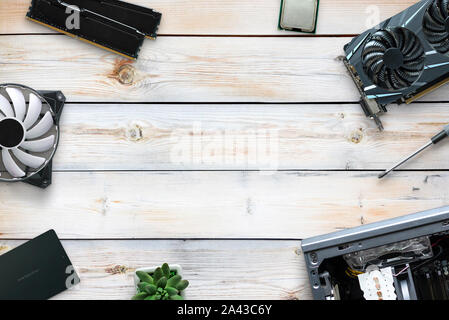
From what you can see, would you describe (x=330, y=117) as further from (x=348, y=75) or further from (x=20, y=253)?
(x=20, y=253)

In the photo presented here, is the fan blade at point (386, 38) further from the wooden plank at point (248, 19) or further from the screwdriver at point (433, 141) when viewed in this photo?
the screwdriver at point (433, 141)

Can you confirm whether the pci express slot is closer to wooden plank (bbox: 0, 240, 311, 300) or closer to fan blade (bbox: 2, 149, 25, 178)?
fan blade (bbox: 2, 149, 25, 178)

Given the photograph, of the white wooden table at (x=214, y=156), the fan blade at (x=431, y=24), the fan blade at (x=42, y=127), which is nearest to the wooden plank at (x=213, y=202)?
the white wooden table at (x=214, y=156)

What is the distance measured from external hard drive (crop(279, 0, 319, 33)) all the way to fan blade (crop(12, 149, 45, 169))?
659mm

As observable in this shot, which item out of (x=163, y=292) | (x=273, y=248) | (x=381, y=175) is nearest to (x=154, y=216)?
(x=163, y=292)

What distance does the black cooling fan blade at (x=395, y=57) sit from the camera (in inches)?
42.1

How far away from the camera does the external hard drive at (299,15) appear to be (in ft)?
3.71

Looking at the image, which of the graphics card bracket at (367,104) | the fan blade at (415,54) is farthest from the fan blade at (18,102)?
the fan blade at (415,54)

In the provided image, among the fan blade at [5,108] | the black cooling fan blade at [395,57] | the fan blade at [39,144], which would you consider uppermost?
the black cooling fan blade at [395,57]

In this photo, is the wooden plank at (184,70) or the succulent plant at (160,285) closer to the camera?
the succulent plant at (160,285)

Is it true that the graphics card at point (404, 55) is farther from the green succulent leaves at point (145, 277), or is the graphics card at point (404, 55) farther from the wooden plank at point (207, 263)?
the green succulent leaves at point (145, 277)

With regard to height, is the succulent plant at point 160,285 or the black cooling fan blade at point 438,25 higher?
the black cooling fan blade at point 438,25

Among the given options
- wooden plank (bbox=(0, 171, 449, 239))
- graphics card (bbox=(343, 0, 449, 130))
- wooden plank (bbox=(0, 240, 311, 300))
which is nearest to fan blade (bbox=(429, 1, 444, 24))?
graphics card (bbox=(343, 0, 449, 130))
